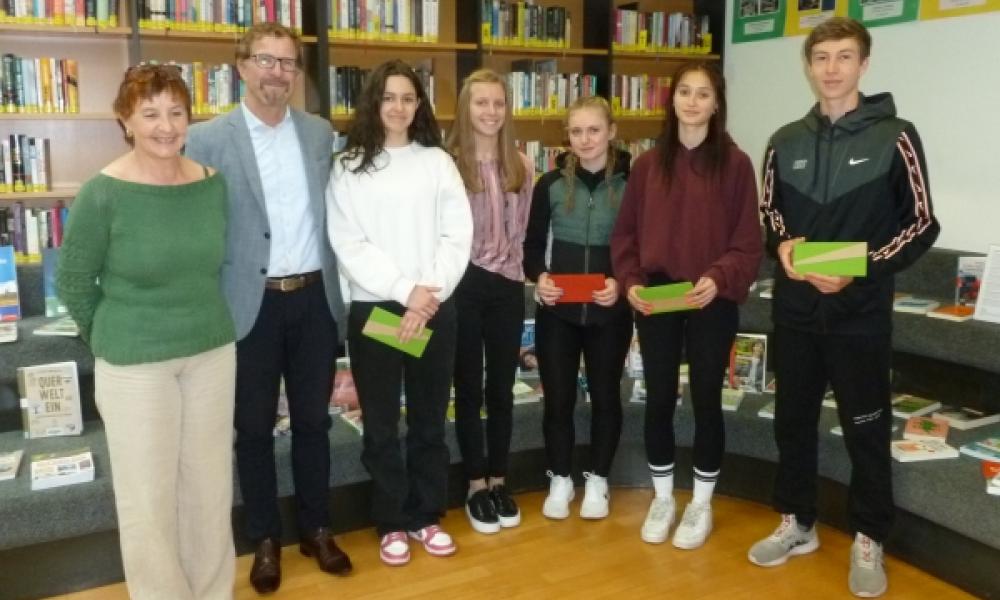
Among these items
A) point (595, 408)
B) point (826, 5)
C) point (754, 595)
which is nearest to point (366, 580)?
point (595, 408)

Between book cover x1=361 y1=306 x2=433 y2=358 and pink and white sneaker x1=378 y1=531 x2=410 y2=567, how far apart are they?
658mm

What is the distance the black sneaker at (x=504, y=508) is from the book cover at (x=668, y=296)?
0.91 meters

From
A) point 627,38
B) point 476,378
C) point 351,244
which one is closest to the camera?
point 351,244

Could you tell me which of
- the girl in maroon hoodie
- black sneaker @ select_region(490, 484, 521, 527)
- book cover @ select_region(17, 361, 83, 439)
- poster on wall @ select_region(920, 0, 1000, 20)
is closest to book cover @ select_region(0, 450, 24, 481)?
book cover @ select_region(17, 361, 83, 439)

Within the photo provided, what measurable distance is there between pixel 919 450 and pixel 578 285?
127cm

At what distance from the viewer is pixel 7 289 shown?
3.35m

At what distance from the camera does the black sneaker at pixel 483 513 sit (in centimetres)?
308

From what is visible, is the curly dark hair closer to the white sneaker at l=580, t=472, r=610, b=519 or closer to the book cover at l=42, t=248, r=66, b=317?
the white sneaker at l=580, t=472, r=610, b=519

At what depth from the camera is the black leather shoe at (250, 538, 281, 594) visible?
266cm

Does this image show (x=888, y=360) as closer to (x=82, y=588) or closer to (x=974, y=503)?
(x=974, y=503)

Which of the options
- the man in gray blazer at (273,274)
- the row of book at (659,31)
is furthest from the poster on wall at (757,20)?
the man in gray blazer at (273,274)

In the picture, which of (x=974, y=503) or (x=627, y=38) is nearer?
(x=974, y=503)

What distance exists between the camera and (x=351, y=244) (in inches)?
100

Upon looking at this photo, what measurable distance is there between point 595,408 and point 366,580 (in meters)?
0.96
